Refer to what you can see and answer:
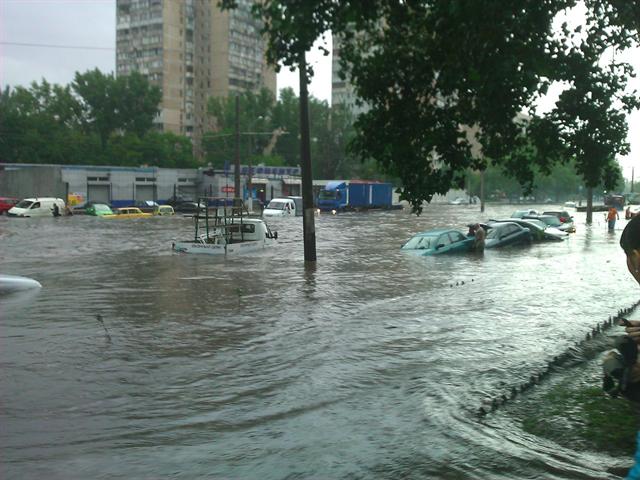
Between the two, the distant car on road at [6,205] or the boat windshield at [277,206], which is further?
the boat windshield at [277,206]

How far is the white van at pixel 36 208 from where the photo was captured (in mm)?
49031

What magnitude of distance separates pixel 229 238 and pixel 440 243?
7.90 m

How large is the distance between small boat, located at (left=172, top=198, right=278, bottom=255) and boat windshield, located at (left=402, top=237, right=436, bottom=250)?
223 inches

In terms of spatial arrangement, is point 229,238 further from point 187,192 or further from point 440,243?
point 187,192

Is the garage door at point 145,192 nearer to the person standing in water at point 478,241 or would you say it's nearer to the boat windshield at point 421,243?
the boat windshield at point 421,243

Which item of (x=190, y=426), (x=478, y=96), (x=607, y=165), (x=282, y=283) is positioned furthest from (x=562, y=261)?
(x=190, y=426)

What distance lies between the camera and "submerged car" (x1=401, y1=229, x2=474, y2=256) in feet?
80.7

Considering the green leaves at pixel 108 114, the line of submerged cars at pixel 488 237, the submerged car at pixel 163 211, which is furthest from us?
the green leaves at pixel 108 114

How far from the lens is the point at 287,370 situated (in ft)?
29.0

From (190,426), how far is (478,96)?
4606 mm

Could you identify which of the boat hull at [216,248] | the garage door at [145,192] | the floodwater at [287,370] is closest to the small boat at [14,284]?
the floodwater at [287,370]

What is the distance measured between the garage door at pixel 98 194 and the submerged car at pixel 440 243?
44.4 meters

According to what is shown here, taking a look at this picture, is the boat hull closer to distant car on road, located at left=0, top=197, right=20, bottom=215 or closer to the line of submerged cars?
the line of submerged cars

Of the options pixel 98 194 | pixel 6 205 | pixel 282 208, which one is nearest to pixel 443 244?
pixel 282 208
